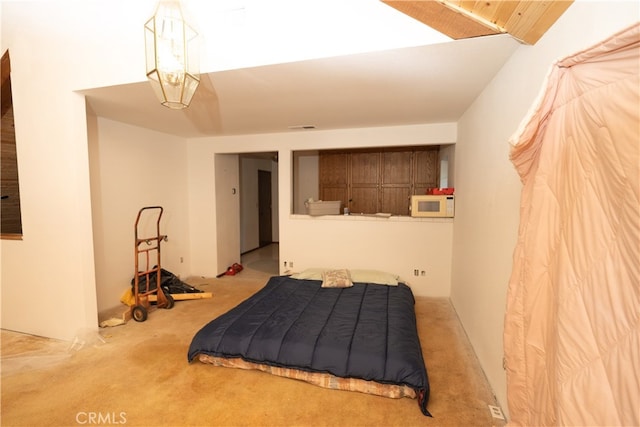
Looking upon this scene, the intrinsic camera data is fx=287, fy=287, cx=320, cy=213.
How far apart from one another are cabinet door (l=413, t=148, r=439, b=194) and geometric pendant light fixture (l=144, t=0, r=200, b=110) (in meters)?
4.50

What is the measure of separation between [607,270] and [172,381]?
263cm

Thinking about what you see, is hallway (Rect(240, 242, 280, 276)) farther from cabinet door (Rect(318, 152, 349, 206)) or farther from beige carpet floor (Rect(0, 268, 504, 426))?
beige carpet floor (Rect(0, 268, 504, 426))

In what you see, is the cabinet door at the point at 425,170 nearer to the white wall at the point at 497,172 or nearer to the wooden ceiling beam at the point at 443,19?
the white wall at the point at 497,172

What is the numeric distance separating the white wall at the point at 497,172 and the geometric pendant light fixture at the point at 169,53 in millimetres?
1733

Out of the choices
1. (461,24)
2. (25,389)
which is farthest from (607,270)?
(25,389)

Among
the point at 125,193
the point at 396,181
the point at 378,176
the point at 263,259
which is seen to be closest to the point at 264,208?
the point at 263,259

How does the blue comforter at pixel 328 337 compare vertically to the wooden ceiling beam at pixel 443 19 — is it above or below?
below

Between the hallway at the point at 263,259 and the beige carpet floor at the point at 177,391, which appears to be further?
the hallway at the point at 263,259

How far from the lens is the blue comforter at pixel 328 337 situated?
6.75 feet

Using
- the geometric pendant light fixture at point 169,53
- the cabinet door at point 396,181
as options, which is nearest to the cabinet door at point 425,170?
the cabinet door at point 396,181

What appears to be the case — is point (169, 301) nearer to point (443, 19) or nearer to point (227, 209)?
point (227, 209)

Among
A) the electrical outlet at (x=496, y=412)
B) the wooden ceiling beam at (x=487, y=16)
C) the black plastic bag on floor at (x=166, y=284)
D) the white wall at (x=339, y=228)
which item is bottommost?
the electrical outlet at (x=496, y=412)

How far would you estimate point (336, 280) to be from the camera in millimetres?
3613

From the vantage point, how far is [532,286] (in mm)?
1140
